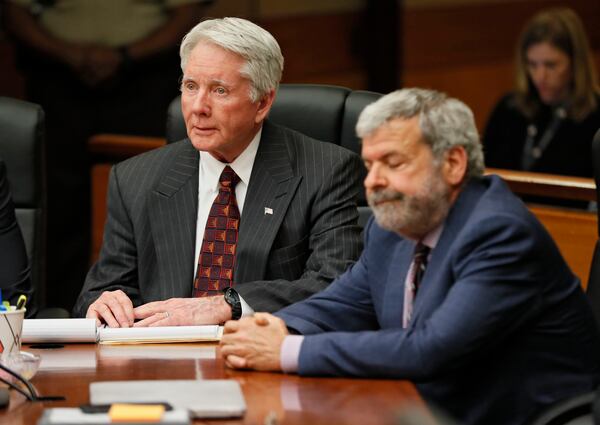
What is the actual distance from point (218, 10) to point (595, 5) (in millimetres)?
3607

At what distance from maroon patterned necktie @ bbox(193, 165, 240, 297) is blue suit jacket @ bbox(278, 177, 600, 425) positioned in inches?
26.1

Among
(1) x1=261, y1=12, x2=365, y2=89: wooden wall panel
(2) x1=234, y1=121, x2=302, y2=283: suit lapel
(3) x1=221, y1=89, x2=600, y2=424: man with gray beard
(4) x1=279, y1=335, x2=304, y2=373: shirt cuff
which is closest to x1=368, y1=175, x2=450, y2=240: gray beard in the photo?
(3) x1=221, y1=89, x2=600, y2=424: man with gray beard

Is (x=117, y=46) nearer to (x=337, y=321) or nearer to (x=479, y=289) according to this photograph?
(x=337, y=321)

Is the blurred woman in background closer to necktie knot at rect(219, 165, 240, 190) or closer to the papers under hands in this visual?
necktie knot at rect(219, 165, 240, 190)

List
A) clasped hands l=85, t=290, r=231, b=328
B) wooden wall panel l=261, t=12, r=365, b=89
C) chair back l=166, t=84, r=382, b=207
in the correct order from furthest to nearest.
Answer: wooden wall panel l=261, t=12, r=365, b=89 < chair back l=166, t=84, r=382, b=207 < clasped hands l=85, t=290, r=231, b=328

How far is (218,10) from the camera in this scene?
6.27 meters

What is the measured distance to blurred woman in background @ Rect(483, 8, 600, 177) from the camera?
5.13 m

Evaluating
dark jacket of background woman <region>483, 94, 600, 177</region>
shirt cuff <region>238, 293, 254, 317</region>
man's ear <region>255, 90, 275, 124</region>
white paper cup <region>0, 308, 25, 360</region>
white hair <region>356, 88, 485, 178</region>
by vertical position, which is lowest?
dark jacket of background woman <region>483, 94, 600, 177</region>

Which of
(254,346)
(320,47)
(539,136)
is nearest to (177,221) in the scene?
(254,346)

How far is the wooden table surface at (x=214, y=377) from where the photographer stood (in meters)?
2.14

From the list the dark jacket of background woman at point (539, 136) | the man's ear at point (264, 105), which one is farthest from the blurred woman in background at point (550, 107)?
the man's ear at point (264, 105)

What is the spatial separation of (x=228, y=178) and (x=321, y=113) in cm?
42

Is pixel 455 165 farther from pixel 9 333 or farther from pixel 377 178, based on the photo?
pixel 9 333

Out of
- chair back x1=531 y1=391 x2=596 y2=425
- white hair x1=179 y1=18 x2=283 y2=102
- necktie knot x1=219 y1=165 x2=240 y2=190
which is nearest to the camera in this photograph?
chair back x1=531 y1=391 x2=596 y2=425
